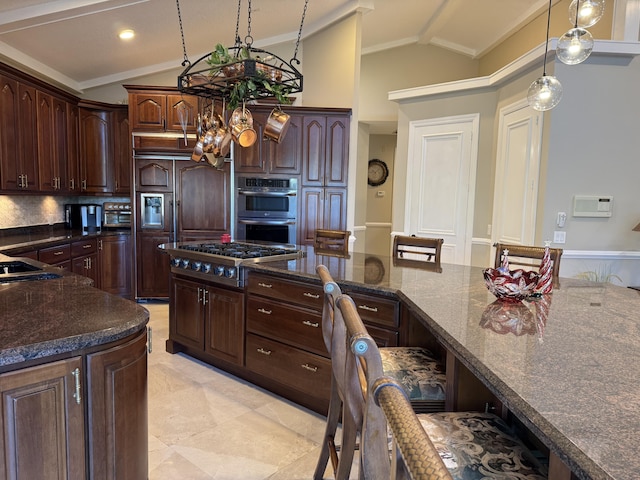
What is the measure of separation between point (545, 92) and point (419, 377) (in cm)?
240

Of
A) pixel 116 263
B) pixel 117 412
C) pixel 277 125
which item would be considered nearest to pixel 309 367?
pixel 117 412

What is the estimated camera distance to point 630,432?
0.75 meters

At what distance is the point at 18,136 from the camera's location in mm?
4016

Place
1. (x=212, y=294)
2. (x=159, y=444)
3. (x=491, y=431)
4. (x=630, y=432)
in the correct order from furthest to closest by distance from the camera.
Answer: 1. (x=212, y=294)
2. (x=159, y=444)
3. (x=491, y=431)
4. (x=630, y=432)

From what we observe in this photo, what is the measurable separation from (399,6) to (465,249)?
3180 millimetres

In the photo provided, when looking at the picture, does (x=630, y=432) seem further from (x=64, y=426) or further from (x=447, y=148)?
(x=447, y=148)

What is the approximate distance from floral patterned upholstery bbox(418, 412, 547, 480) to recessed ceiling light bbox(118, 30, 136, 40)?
4.65 metres

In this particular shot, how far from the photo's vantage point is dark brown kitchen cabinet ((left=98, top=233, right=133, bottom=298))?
16.5 feet

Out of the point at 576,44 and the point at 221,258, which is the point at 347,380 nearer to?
the point at 221,258

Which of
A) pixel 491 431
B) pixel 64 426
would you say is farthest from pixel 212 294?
pixel 491 431

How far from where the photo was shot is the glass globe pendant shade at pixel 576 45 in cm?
259

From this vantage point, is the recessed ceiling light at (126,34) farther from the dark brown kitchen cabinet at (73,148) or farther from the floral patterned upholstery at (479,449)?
the floral patterned upholstery at (479,449)

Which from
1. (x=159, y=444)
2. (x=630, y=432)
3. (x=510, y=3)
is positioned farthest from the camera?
(x=510, y=3)

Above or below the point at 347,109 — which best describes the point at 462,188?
below
